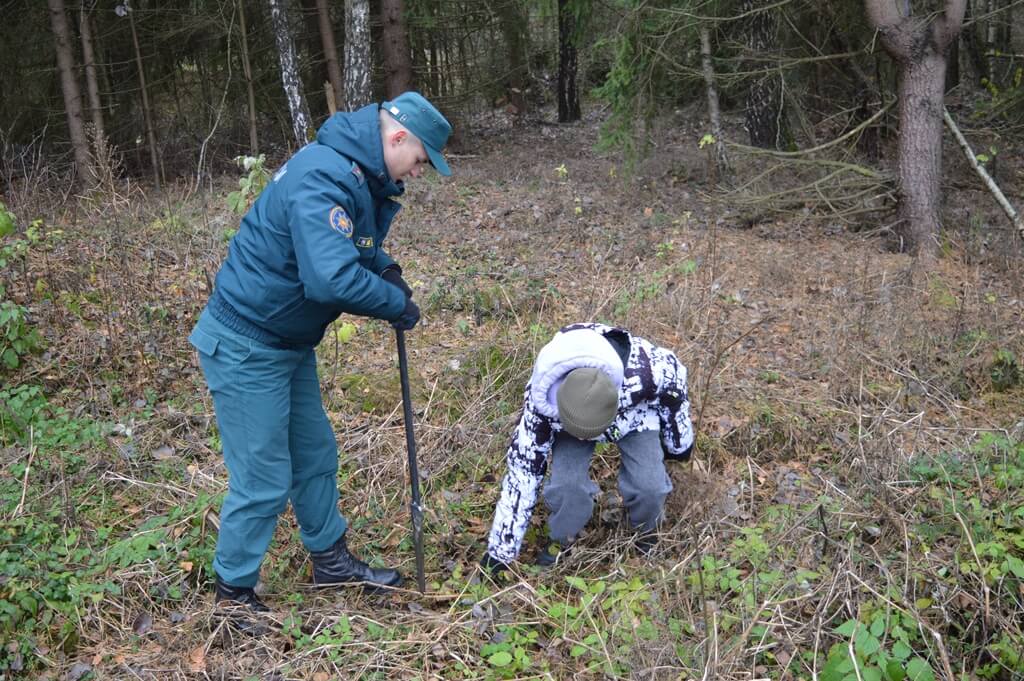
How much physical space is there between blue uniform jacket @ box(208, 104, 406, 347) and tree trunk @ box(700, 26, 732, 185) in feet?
24.1

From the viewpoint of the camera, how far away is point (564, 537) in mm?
3719

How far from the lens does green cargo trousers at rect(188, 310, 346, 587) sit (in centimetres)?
310

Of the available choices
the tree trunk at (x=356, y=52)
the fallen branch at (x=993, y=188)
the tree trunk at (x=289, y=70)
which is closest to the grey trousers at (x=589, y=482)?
the fallen branch at (x=993, y=188)

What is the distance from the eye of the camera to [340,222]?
2877 millimetres

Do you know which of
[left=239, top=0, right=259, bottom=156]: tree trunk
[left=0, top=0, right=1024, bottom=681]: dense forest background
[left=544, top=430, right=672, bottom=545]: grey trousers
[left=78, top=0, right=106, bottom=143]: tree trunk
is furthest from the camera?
[left=239, top=0, right=259, bottom=156]: tree trunk

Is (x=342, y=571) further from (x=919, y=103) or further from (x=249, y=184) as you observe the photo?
(x=919, y=103)

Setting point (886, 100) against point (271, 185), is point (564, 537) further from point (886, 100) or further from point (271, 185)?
point (886, 100)

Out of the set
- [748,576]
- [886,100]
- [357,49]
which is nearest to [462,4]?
[357,49]

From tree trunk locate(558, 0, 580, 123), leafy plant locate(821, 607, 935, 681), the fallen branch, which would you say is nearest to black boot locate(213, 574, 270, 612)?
leafy plant locate(821, 607, 935, 681)

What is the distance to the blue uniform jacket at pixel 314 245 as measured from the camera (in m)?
2.83

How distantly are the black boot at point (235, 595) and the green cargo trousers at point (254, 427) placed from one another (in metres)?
0.03

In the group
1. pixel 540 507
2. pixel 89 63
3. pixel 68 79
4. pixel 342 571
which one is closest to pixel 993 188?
pixel 540 507

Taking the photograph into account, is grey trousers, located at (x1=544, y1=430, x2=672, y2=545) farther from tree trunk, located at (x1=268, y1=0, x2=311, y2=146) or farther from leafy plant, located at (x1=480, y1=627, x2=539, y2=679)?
tree trunk, located at (x1=268, y1=0, x2=311, y2=146)

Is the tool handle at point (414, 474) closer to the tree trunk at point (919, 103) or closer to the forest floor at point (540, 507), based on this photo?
the forest floor at point (540, 507)
